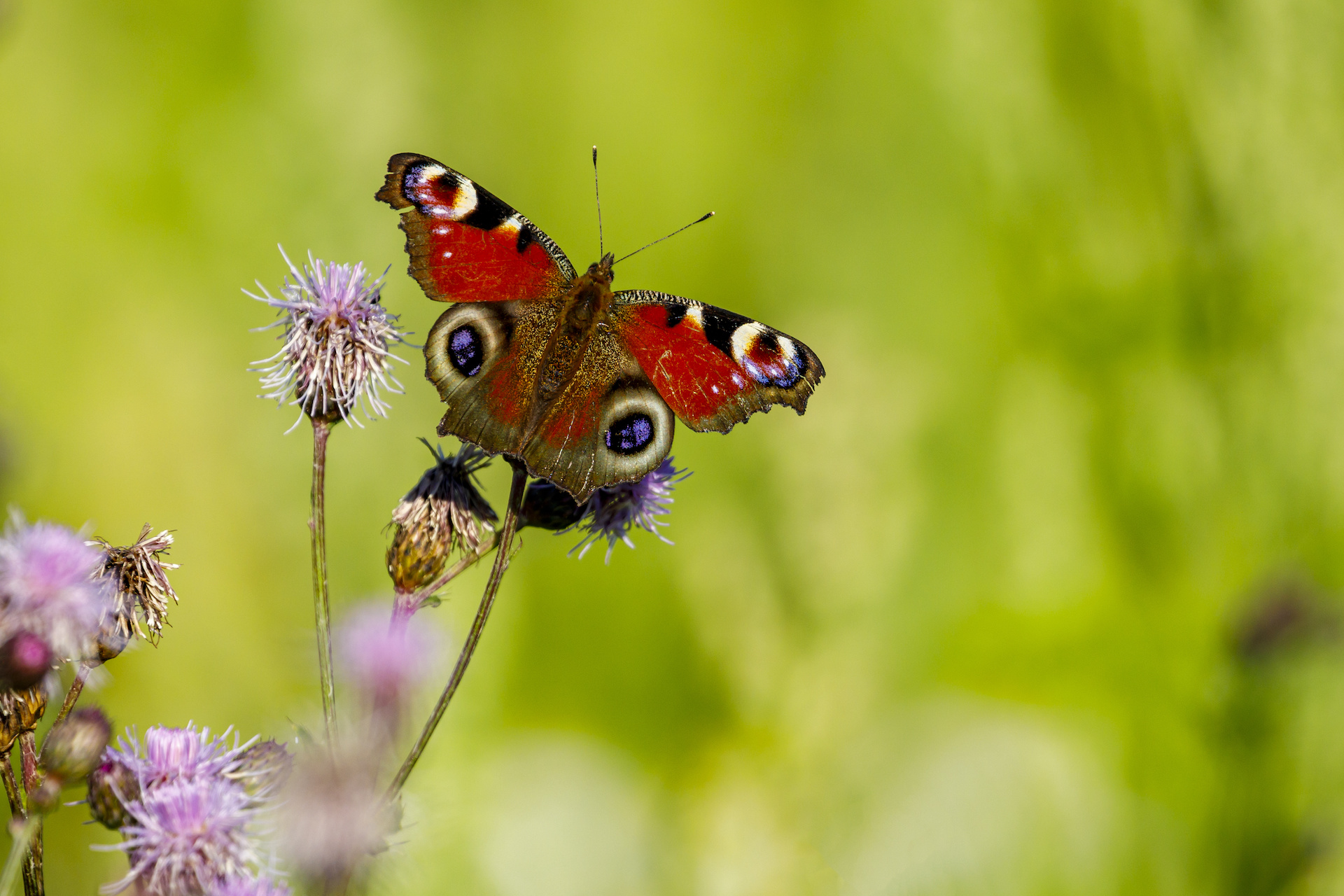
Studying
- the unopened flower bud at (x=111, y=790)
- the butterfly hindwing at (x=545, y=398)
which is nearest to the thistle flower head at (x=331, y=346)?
the butterfly hindwing at (x=545, y=398)

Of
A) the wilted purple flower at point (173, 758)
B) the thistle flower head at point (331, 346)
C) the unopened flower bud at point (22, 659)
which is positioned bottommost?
the wilted purple flower at point (173, 758)

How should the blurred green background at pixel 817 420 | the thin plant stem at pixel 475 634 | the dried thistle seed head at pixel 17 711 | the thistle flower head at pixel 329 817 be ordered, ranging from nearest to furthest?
the thistle flower head at pixel 329 817 < the dried thistle seed head at pixel 17 711 < the thin plant stem at pixel 475 634 < the blurred green background at pixel 817 420

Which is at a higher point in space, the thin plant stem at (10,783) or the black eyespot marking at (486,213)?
the black eyespot marking at (486,213)

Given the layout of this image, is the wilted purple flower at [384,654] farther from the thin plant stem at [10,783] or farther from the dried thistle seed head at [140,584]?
the thin plant stem at [10,783]

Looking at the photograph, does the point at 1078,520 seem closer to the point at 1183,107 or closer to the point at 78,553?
the point at 1183,107

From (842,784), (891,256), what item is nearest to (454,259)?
(842,784)

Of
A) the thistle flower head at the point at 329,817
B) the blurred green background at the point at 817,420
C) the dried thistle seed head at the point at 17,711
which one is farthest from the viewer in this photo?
the blurred green background at the point at 817,420

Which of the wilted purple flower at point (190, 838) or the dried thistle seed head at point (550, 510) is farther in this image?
the dried thistle seed head at point (550, 510)

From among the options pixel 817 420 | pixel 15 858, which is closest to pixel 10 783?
pixel 15 858

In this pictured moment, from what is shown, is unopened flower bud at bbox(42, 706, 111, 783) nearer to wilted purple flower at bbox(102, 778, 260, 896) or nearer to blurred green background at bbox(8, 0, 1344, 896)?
wilted purple flower at bbox(102, 778, 260, 896)
